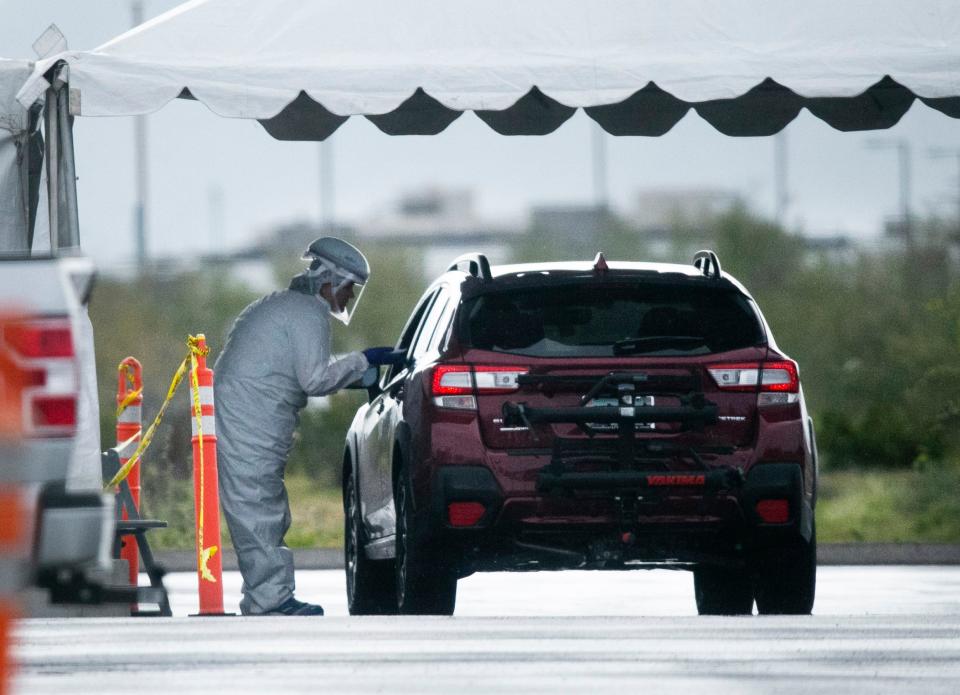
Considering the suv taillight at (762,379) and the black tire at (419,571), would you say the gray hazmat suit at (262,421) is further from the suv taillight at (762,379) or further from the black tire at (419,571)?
the suv taillight at (762,379)

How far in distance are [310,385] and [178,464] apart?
15.0 m

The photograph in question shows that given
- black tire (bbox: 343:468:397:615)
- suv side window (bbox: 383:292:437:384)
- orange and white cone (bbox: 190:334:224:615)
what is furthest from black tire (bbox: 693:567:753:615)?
orange and white cone (bbox: 190:334:224:615)

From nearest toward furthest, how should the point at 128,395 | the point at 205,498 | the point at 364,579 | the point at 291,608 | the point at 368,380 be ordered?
the point at 368,380, the point at 291,608, the point at 364,579, the point at 205,498, the point at 128,395

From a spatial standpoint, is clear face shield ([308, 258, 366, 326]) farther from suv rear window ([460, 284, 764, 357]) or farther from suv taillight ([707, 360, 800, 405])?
suv taillight ([707, 360, 800, 405])

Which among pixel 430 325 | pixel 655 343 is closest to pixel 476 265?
pixel 430 325

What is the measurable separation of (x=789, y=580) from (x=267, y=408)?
289 centimetres

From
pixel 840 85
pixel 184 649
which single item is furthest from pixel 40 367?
pixel 840 85

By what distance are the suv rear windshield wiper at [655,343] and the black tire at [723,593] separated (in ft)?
7.84

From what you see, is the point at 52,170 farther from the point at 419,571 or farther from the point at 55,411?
the point at 55,411

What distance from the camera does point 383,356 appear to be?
11906mm

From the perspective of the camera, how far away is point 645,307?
458 inches

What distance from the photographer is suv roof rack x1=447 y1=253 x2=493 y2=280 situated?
10.8 metres

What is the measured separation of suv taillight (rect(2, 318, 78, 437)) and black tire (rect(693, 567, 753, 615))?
7.90m

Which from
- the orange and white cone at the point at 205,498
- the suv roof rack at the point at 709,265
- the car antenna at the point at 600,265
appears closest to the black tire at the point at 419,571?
the car antenna at the point at 600,265
